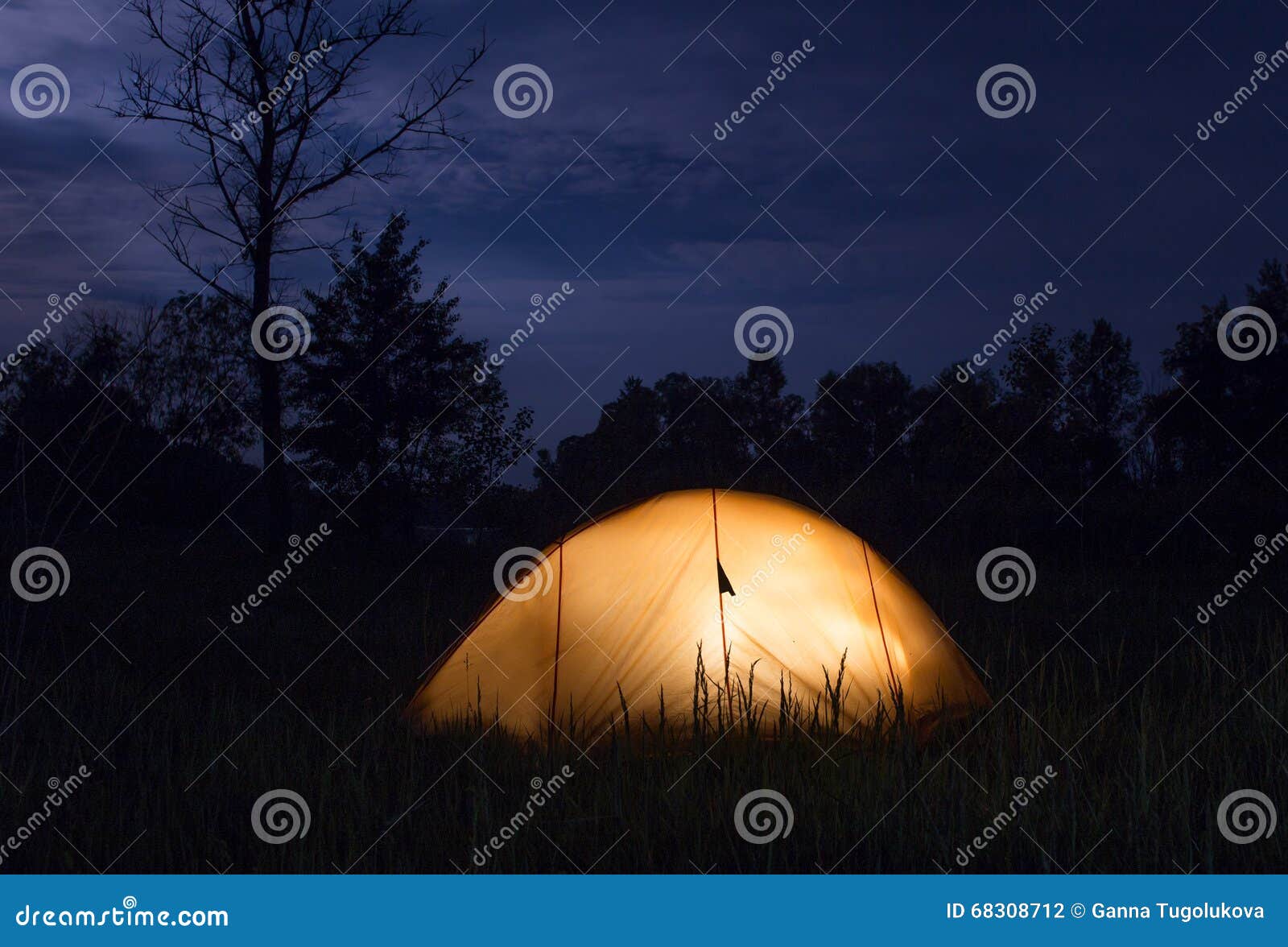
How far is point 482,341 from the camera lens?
834 inches

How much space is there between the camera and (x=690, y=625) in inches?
183

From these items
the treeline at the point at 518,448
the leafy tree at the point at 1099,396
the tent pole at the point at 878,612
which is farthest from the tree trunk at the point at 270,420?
the leafy tree at the point at 1099,396

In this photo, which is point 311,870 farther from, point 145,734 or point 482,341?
point 482,341

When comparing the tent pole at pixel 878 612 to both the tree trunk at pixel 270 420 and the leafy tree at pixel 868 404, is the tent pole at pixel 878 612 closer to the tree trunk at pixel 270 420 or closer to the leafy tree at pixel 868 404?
the tree trunk at pixel 270 420

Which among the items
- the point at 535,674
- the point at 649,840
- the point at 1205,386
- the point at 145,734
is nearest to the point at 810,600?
the point at 535,674

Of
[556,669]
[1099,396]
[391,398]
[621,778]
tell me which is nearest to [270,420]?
[391,398]

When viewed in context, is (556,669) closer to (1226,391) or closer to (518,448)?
(518,448)

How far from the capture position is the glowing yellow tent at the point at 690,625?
179 inches

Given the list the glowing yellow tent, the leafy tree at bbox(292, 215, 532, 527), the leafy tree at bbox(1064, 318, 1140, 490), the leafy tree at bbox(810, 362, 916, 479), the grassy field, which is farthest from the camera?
the leafy tree at bbox(810, 362, 916, 479)

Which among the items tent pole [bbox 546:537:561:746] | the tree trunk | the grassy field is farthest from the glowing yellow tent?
the tree trunk

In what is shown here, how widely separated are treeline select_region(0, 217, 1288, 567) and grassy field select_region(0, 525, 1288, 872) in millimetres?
1856

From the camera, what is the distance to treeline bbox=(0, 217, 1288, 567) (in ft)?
48.8

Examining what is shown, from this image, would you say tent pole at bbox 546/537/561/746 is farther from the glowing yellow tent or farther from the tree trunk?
the tree trunk

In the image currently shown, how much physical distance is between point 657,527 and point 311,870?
8.27 ft
